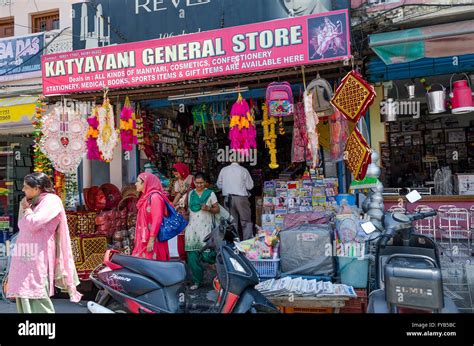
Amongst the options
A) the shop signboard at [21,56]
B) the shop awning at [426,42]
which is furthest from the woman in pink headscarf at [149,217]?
the shop signboard at [21,56]

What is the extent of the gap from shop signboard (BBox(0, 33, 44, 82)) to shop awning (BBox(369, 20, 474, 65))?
272 inches

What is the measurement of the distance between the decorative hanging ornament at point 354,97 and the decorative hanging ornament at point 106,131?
342 centimetres

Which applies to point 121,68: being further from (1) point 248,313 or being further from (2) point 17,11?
(2) point 17,11

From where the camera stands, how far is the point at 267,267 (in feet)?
14.4

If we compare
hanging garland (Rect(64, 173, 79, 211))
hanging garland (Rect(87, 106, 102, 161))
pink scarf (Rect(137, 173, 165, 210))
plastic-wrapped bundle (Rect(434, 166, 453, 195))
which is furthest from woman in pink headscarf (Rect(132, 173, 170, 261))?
plastic-wrapped bundle (Rect(434, 166, 453, 195))

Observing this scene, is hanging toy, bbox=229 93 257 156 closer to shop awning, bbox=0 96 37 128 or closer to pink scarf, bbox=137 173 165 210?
pink scarf, bbox=137 173 165 210

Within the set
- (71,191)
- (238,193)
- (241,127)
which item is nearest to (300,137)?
(241,127)

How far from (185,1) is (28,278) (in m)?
5.39

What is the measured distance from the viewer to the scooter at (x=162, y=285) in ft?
10.2

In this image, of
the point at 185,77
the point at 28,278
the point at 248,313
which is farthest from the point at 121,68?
the point at 248,313

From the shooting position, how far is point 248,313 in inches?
121

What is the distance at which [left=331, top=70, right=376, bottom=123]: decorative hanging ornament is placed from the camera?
4.46 metres

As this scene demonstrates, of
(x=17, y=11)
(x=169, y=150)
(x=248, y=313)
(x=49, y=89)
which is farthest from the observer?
(x=17, y=11)

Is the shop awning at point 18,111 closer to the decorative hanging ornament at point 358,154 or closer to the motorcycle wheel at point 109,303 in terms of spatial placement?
the motorcycle wheel at point 109,303
